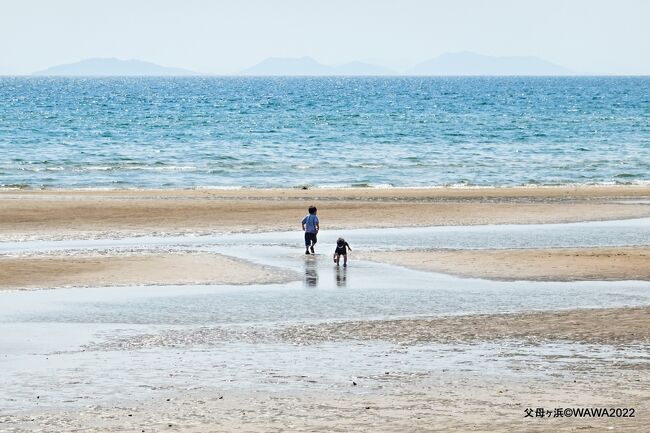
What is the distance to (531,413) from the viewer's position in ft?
48.8

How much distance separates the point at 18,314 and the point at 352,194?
28.4 metres

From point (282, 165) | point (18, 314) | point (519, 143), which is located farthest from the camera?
point (519, 143)

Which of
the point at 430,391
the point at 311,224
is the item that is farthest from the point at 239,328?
the point at 311,224

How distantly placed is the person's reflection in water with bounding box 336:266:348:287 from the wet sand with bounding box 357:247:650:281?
1805 millimetres

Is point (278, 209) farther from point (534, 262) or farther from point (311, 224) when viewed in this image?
point (534, 262)

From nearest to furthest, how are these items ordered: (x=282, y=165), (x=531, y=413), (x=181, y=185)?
(x=531, y=413), (x=181, y=185), (x=282, y=165)

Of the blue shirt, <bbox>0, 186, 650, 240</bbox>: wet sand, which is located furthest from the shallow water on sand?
<bbox>0, 186, 650, 240</bbox>: wet sand

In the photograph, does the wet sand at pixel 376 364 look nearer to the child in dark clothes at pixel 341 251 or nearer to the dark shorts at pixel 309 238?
the dark shorts at pixel 309 238

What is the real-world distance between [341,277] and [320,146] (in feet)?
180

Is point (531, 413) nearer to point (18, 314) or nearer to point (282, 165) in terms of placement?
point (18, 314)

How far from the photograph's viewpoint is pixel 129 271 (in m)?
27.9

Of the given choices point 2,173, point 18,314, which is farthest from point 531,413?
point 2,173

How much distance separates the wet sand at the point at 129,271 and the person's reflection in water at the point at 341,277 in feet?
3.44

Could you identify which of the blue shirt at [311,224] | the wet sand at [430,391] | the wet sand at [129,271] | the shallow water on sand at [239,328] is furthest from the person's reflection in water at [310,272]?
the wet sand at [430,391]
